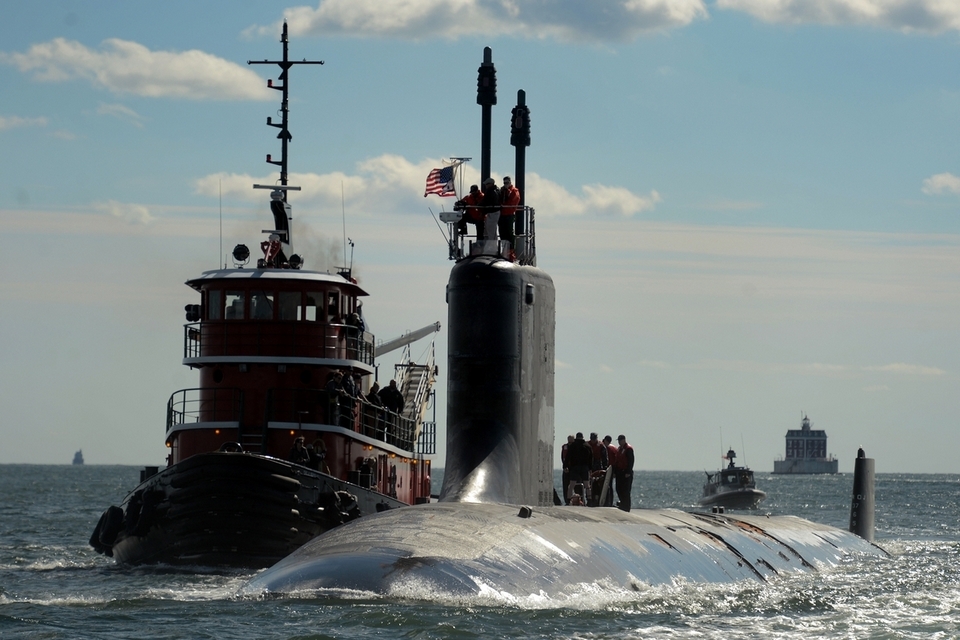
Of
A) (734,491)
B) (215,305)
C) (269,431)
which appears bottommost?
(734,491)

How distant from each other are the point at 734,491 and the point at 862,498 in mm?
48171

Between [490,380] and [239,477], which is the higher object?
[490,380]

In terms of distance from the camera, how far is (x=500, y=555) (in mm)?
14586

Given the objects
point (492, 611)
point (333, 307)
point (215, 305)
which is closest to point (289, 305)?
point (333, 307)

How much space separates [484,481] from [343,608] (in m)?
4.82

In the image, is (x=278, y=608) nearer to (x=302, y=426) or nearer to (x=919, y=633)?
(x=919, y=633)

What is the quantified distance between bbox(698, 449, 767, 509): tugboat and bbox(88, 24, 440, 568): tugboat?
51.1m

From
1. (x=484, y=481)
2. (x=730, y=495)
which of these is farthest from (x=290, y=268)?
(x=730, y=495)

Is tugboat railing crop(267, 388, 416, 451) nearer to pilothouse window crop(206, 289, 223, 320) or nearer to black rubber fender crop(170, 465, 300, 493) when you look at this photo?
pilothouse window crop(206, 289, 223, 320)

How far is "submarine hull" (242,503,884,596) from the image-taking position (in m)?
13.8

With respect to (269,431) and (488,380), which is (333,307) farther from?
(488,380)

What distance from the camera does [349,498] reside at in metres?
24.2

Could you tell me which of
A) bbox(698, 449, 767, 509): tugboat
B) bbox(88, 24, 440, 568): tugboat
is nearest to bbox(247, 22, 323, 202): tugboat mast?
bbox(88, 24, 440, 568): tugboat

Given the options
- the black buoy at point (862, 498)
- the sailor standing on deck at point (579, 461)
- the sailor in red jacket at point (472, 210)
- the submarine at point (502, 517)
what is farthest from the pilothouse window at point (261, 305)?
the black buoy at point (862, 498)
